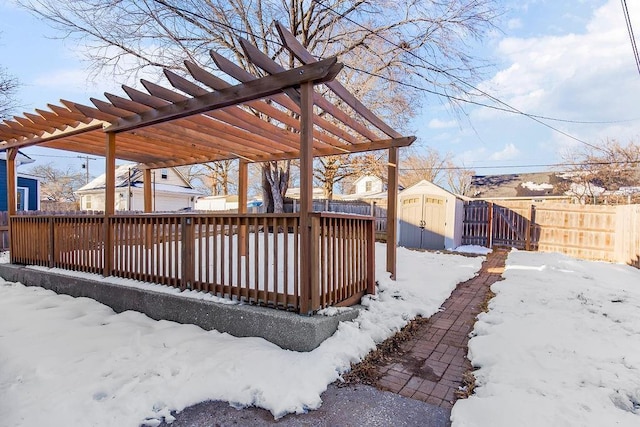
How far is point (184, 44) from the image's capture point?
938cm

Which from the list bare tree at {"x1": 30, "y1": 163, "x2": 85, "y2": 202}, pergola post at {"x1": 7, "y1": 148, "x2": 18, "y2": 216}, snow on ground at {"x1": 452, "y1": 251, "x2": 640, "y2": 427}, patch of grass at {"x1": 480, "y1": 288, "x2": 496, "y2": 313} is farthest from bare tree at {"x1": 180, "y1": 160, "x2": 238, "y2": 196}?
snow on ground at {"x1": 452, "y1": 251, "x2": 640, "y2": 427}

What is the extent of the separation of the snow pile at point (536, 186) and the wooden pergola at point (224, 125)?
18512 mm

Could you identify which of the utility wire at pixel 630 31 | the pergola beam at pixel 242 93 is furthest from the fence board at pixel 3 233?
the utility wire at pixel 630 31

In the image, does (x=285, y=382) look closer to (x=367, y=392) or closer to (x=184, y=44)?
(x=367, y=392)

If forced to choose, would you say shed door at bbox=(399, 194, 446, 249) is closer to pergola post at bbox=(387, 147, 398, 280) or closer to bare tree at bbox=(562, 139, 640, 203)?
pergola post at bbox=(387, 147, 398, 280)

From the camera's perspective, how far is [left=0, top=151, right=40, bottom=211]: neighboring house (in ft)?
40.1

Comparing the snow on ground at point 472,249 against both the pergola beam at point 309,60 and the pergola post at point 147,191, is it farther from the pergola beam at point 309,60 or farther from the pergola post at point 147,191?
the pergola post at point 147,191

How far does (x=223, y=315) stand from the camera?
3197 millimetres

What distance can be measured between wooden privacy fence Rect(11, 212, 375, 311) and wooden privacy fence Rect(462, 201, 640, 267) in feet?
25.8

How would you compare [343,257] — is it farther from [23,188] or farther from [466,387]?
[23,188]

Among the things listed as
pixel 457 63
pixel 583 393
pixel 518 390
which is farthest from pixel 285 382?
pixel 457 63

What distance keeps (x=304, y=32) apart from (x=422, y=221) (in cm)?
698

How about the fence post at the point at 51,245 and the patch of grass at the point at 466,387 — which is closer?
the patch of grass at the point at 466,387

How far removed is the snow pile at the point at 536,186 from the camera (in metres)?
19.2
